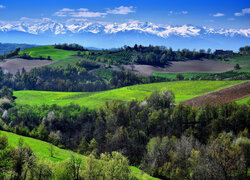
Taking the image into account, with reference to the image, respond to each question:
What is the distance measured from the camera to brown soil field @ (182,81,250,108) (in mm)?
99056

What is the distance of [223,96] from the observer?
4092 inches

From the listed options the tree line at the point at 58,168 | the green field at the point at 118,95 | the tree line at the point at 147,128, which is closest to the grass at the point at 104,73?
the green field at the point at 118,95

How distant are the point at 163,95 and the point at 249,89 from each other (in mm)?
38687

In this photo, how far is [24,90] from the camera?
16650cm

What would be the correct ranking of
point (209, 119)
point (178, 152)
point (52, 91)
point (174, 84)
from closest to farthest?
point (178, 152)
point (209, 119)
point (174, 84)
point (52, 91)

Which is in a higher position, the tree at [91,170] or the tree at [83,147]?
the tree at [91,170]

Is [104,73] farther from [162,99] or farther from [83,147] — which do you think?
[83,147]

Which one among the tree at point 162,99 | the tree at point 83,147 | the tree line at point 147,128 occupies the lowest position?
the tree at point 83,147

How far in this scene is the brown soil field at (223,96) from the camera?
99056mm

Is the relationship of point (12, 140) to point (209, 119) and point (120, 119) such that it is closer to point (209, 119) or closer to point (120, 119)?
point (120, 119)

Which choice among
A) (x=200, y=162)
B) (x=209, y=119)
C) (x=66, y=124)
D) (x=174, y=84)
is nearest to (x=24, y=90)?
(x=66, y=124)

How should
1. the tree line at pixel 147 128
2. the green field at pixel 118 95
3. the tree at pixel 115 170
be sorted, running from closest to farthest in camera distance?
the tree at pixel 115 170, the tree line at pixel 147 128, the green field at pixel 118 95

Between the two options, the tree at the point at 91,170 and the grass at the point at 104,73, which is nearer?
the tree at the point at 91,170

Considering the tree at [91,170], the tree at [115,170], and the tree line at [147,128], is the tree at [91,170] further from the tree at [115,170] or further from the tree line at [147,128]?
the tree line at [147,128]
